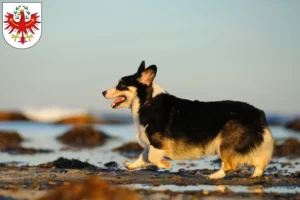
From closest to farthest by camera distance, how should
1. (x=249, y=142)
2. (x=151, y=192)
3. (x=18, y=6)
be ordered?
(x=151, y=192) → (x=249, y=142) → (x=18, y=6)

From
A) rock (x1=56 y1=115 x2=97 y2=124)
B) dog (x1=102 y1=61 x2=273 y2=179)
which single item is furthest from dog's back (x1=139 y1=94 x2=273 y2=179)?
rock (x1=56 y1=115 x2=97 y2=124)

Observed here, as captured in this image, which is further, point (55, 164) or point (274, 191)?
point (55, 164)

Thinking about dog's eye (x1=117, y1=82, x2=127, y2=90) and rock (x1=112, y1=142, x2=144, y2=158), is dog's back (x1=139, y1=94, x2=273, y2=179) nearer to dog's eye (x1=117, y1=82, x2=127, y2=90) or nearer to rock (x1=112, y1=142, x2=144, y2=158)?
dog's eye (x1=117, y1=82, x2=127, y2=90)

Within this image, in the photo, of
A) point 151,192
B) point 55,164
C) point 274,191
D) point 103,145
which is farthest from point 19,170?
point 103,145

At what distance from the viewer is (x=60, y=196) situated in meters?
6.20

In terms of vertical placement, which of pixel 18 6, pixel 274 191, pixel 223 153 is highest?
pixel 18 6

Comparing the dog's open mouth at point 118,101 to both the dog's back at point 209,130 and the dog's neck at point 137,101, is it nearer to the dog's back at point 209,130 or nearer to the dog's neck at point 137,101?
the dog's neck at point 137,101

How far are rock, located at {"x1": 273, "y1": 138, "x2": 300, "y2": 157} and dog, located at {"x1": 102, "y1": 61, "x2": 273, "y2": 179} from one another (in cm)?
669

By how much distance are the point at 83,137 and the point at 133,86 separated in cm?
1107

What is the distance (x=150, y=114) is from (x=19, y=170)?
2432 mm

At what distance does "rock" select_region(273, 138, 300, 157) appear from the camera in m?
16.7

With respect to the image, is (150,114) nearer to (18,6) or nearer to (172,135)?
(172,135)

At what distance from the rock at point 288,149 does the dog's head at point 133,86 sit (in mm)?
6874

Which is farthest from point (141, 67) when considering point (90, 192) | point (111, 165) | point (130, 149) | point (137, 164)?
point (130, 149)
